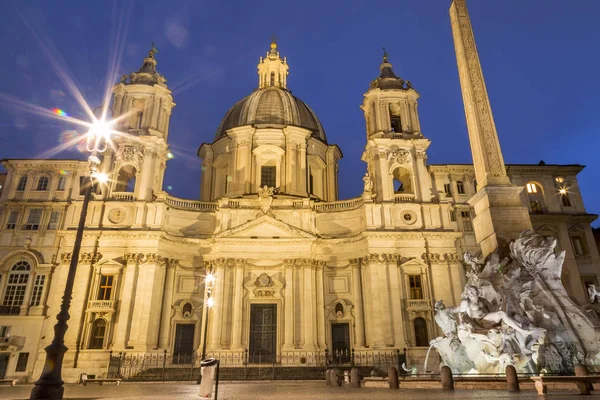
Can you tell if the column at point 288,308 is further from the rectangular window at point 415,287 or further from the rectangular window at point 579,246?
the rectangular window at point 579,246

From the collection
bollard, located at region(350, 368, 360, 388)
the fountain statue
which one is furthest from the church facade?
the fountain statue

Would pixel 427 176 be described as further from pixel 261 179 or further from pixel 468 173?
pixel 261 179

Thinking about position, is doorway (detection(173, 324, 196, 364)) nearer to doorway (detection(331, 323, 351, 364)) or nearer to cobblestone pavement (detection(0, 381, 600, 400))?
doorway (detection(331, 323, 351, 364))

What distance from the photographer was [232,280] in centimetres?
2936

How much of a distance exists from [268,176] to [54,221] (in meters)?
17.1

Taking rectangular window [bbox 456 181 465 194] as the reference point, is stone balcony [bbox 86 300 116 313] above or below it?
below

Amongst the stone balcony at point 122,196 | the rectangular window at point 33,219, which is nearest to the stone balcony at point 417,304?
the stone balcony at point 122,196

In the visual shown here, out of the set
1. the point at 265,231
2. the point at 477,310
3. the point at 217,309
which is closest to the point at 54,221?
the point at 217,309

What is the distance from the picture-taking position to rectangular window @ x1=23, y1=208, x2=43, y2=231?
31125mm

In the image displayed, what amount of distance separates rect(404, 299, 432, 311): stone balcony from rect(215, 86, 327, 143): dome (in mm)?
18004

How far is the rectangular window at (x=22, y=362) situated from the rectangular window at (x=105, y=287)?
6038 mm

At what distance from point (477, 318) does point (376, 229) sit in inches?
665

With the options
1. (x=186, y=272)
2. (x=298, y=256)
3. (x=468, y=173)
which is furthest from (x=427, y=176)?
(x=186, y=272)

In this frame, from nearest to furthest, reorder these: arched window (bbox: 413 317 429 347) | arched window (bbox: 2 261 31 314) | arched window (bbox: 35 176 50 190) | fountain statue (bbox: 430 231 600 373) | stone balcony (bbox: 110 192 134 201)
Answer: fountain statue (bbox: 430 231 600 373), arched window (bbox: 413 317 429 347), arched window (bbox: 2 261 31 314), stone balcony (bbox: 110 192 134 201), arched window (bbox: 35 176 50 190)
